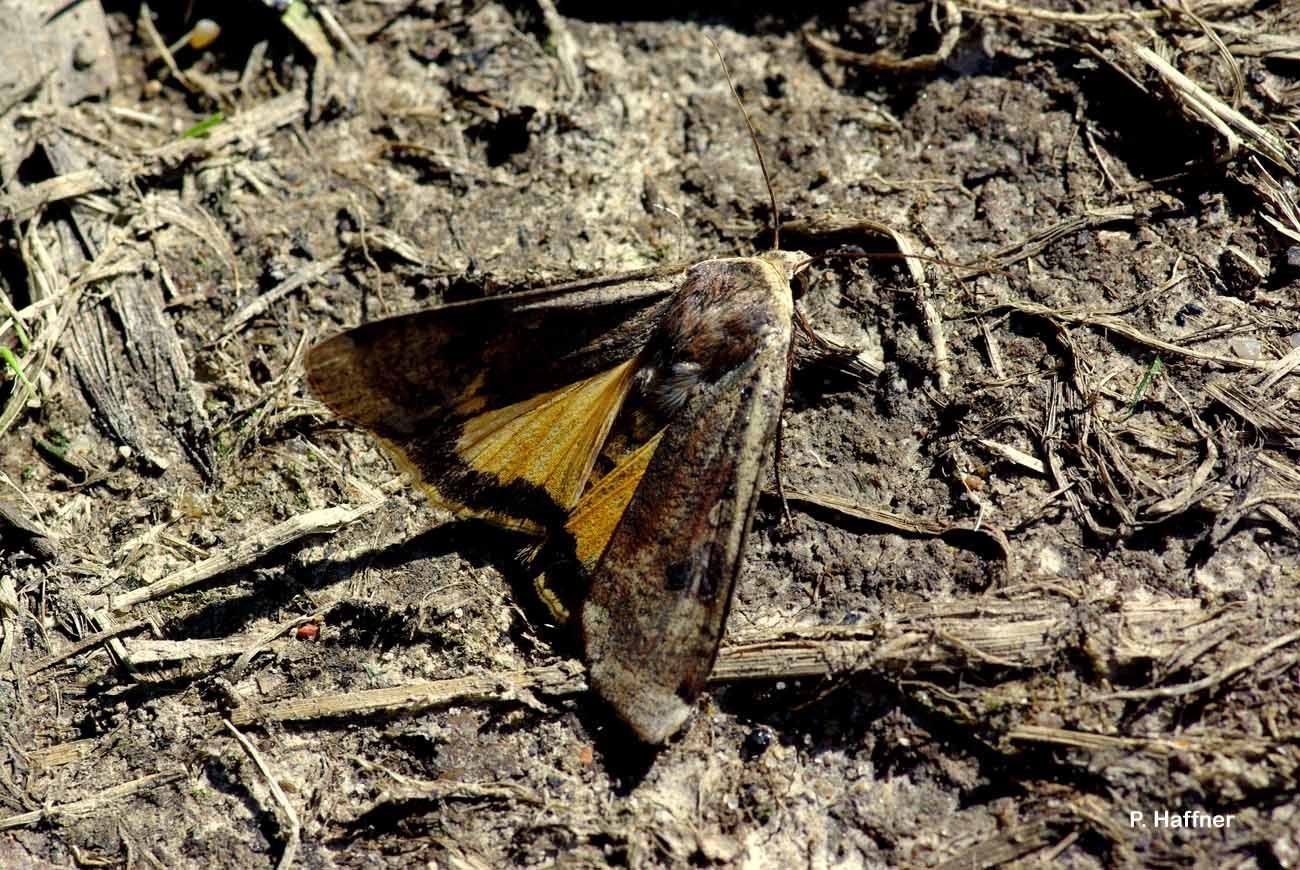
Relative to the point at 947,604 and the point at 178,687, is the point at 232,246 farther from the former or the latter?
the point at 947,604

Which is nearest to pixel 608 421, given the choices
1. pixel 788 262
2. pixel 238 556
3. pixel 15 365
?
pixel 788 262

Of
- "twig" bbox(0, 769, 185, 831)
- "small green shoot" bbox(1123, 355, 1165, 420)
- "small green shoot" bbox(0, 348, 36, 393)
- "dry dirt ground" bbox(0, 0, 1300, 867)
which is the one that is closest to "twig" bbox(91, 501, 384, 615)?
"dry dirt ground" bbox(0, 0, 1300, 867)

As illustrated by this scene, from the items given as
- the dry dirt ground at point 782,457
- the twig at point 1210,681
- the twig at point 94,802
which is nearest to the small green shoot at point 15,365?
the dry dirt ground at point 782,457

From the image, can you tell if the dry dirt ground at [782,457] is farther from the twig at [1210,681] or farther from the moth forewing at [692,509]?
the moth forewing at [692,509]

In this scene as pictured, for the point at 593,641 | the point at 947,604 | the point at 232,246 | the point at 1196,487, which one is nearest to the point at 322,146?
the point at 232,246

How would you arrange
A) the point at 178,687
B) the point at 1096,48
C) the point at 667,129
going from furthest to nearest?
the point at 667,129 < the point at 1096,48 < the point at 178,687

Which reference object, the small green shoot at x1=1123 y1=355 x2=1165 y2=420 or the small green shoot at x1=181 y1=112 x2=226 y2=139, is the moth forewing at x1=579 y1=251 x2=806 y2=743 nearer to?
the small green shoot at x1=1123 y1=355 x2=1165 y2=420

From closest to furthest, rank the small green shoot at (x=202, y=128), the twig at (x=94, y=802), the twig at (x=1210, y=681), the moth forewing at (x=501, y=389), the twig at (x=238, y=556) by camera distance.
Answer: the twig at (x=1210, y=681) < the twig at (x=94, y=802) < the moth forewing at (x=501, y=389) < the twig at (x=238, y=556) < the small green shoot at (x=202, y=128)

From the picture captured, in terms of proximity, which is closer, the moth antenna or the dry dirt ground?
the dry dirt ground
